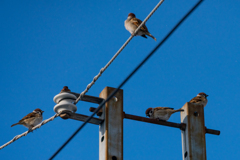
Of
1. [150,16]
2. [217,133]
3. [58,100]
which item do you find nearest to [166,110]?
[217,133]

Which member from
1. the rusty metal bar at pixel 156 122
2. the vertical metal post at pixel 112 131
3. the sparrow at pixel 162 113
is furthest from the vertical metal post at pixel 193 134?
the sparrow at pixel 162 113

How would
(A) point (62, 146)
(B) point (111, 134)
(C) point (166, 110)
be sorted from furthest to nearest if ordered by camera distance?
(C) point (166, 110), (B) point (111, 134), (A) point (62, 146)

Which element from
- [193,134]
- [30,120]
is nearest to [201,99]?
[30,120]

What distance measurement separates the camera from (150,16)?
608 centimetres

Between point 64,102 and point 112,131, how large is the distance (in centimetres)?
83

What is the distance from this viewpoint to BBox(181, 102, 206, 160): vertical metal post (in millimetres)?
6945

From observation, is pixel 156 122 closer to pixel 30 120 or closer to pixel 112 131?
pixel 112 131

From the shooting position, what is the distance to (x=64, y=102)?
22.9 feet

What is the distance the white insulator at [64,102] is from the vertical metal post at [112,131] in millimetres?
432

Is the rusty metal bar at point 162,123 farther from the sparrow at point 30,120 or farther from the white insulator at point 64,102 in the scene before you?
the sparrow at point 30,120

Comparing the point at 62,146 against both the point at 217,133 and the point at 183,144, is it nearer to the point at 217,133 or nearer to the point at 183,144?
the point at 183,144

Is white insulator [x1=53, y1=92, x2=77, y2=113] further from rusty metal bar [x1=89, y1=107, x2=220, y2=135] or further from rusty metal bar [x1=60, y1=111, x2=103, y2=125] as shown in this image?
rusty metal bar [x1=89, y1=107, x2=220, y2=135]

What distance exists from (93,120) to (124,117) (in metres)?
0.46

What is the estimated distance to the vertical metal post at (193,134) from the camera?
695 cm
